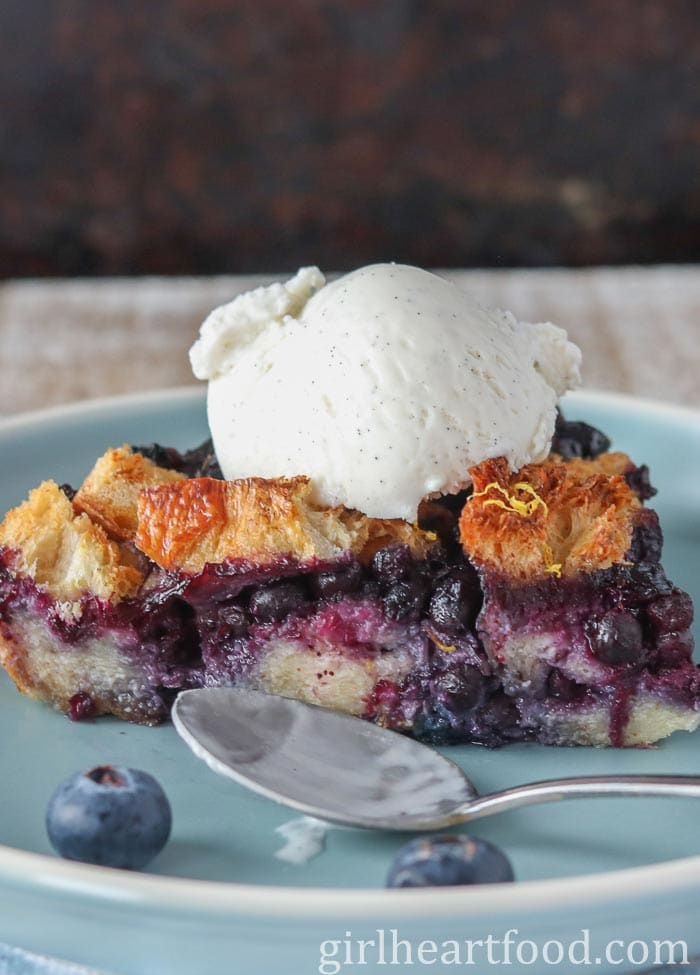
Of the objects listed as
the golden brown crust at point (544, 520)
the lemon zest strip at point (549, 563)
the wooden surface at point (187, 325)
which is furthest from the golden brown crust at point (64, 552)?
the wooden surface at point (187, 325)

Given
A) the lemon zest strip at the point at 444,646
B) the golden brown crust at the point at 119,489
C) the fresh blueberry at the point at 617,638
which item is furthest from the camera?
the golden brown crust at the point at 119,489

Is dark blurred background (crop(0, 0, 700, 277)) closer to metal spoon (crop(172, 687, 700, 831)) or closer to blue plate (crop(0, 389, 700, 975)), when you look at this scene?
blue plate (crop(0, 389, 700, 975))

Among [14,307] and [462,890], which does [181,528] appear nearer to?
[462,890]

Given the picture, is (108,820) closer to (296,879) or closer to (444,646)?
(296,879)

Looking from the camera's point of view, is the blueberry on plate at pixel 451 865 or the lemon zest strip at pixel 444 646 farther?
the lemon zest strip at pixel 444 646

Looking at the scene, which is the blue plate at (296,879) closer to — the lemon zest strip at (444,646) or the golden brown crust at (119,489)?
the lemon zest strip at (444,646)

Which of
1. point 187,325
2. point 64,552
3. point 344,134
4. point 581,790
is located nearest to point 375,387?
point 64,552
